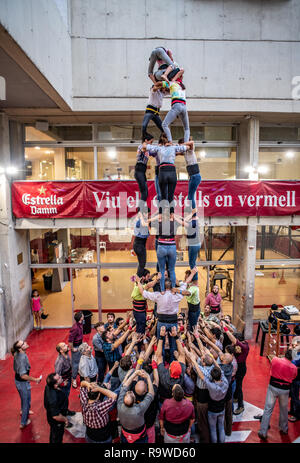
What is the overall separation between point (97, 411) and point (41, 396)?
3428mm

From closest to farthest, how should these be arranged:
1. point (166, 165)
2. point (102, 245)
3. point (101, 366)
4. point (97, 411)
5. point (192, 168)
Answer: point (97, 411) < point (166, 165) < point (192, 168) < point (101, 366) < point (102, 245)

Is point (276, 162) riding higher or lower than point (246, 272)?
higher

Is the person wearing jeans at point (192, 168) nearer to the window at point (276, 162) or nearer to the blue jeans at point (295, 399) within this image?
the blue jeans at point (295, 399)

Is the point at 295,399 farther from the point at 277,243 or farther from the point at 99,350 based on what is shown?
the point at 277,243

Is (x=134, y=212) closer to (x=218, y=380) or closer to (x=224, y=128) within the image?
(x=224, y=128)

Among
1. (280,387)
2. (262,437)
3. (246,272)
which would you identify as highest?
(246,272)

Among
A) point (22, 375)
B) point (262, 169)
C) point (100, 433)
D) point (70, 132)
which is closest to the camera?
point (100, 433)

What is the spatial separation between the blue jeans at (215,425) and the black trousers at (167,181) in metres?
3.54

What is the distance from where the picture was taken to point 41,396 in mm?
7117

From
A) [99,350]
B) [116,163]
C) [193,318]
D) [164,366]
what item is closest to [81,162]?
[116,163]

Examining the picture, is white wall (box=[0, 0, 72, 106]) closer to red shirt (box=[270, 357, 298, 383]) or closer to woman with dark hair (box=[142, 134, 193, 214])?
woman with dark hair (box=[142, 134, 193, 214])

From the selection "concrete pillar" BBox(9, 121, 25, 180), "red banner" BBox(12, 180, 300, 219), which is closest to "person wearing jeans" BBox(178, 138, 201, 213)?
"red banner" BBox(12, 180, 300, 219)

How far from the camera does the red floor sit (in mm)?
5820

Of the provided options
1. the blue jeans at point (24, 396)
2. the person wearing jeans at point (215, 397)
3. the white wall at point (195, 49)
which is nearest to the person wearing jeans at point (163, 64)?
the white wall at point (195, 49)
